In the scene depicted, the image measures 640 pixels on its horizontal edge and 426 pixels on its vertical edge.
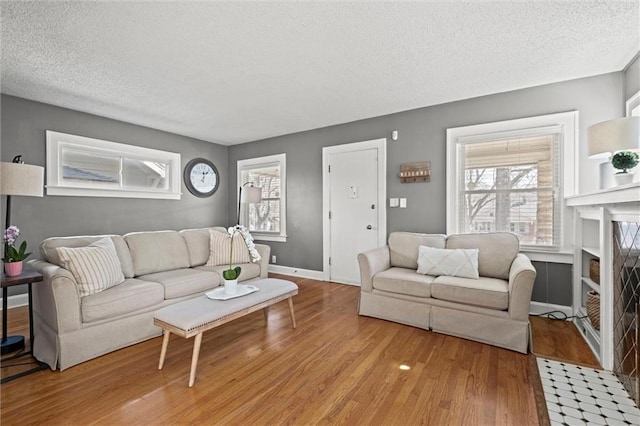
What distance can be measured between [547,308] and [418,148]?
91.0 inches

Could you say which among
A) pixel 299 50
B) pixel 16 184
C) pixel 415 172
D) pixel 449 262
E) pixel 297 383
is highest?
pixel 299 50

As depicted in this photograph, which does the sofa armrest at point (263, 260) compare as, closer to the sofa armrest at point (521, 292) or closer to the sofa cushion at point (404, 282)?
the sofa cushion at point (404, 282)

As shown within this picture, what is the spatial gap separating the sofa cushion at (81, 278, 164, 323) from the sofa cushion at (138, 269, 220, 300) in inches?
3.8

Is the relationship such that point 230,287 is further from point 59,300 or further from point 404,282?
point 404,282

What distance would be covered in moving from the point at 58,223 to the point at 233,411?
3670 mm

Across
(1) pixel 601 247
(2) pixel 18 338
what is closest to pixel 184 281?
(2) pixel 18 338

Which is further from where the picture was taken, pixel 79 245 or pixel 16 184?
pixel 79 245

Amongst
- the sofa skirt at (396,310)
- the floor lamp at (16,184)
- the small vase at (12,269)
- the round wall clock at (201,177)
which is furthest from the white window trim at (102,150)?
the sofa skirt at (396,310)

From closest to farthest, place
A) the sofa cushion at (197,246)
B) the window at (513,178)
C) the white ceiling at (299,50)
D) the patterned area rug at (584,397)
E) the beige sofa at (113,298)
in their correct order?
1. the patterned area rug at (584,397)
2. the white ceiling at (299,50)
3. the beige sofa at (113,298)
4. the window at (513,178)
5. the sofa cushion at (197,246)

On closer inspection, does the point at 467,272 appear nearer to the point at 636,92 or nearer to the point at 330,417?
the point at 330,417

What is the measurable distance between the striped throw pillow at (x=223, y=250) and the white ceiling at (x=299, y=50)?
1703 mm

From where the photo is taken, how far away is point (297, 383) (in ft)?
6.22

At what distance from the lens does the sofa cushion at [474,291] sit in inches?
94.5

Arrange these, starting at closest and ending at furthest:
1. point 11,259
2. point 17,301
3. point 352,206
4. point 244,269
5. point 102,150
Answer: point 11,259 < point 17,301 < point 244,269 < point 102,150 < point 352,206
